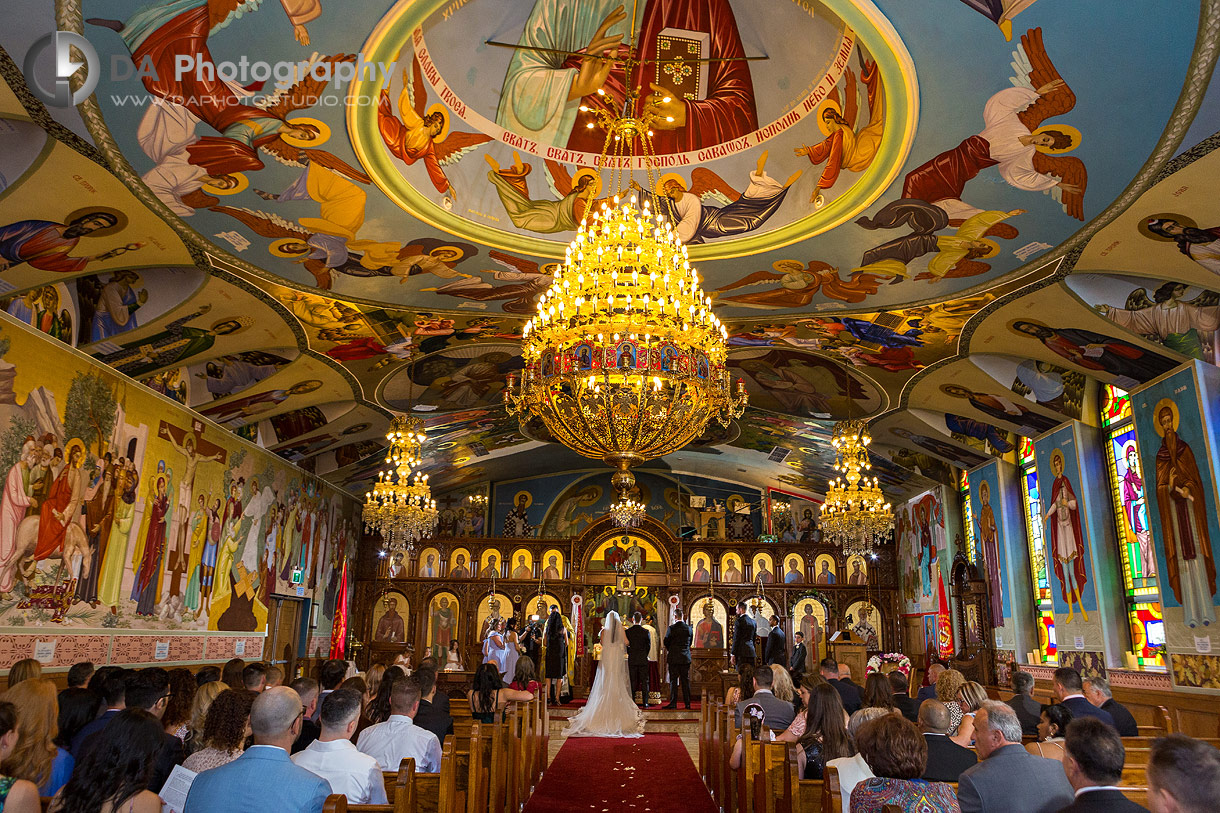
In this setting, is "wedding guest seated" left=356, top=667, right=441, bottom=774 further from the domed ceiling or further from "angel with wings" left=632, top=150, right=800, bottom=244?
"angel with wings" left=632, top=150, right=800, bottom=244

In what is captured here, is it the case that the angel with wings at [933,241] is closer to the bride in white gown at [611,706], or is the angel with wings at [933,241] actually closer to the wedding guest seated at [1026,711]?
the wedding guest seated at [1026,711]

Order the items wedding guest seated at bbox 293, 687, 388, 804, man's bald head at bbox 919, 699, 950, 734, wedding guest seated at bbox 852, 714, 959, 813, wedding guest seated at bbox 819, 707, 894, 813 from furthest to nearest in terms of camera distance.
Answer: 1. man's bald head at bbox 919, 699, 950, 734
2. wedding guest seated at bbox 819, 707, 894, 813
3. wedding guest seated at bbox 293, 687, 388, 804
4. wedding guest seated at bbox 852, 714, 959, 813

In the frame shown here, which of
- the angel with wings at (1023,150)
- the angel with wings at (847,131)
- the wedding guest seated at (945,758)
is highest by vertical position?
the angel with wings at (847,131)

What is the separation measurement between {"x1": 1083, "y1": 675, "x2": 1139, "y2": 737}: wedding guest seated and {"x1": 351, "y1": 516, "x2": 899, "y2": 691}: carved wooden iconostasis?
16517mm

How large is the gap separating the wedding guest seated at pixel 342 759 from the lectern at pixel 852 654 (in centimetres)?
1836

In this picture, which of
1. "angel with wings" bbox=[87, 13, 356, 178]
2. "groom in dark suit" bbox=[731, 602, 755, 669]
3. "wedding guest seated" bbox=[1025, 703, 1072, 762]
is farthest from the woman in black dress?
"angel with wings" bbox=[87, 13, 356, 178]

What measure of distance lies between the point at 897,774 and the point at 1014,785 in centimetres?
59

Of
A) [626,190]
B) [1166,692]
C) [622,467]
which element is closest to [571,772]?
[622,467]

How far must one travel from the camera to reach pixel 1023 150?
7637 mm

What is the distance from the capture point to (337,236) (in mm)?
9602

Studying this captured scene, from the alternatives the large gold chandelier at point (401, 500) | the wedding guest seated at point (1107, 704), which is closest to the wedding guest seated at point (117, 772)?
the wedding guest seated at point (1107, 704)

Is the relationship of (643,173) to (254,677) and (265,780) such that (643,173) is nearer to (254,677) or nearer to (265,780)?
(254,677)

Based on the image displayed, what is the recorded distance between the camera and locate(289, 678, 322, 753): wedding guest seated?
591 centimetres

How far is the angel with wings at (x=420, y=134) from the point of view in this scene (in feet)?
25.7
